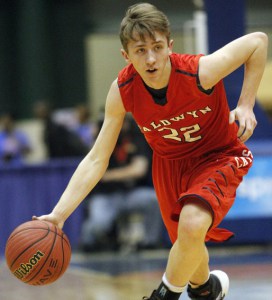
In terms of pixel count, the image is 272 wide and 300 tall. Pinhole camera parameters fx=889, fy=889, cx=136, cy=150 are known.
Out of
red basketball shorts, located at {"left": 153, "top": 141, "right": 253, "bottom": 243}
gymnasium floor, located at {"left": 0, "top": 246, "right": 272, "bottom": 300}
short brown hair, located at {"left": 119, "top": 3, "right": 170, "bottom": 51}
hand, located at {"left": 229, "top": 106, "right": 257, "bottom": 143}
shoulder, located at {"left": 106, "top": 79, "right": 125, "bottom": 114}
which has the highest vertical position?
short brown hair, located at {"left": 119, "top": 3, "right": 170, "bottom": 51}

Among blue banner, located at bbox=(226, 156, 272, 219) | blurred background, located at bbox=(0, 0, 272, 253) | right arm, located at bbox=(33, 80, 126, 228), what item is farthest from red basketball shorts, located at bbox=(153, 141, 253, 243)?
blurred background, located at bbox=(0, 0, 272, 253)

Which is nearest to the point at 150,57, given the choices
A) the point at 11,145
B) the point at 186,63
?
the point at 186,63

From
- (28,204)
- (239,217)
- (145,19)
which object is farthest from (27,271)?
(28,204)

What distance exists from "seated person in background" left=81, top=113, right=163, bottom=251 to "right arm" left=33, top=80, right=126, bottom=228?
206 inches

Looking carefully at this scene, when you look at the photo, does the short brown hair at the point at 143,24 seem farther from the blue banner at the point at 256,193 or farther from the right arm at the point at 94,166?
the blue banner at the point at 256,193

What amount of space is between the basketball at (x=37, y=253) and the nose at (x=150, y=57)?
4.13 ft

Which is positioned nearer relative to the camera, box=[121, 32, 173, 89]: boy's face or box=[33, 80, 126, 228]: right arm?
box=[121, 32, 173, 89]: boy's face

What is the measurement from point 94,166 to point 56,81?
47.5ft

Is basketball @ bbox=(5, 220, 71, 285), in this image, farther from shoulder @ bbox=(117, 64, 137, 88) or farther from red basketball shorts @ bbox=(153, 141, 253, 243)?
shoulder @ bbox=(117, 64, 137, 88)

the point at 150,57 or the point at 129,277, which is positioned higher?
the point at 150,57

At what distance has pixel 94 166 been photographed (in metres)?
5.98

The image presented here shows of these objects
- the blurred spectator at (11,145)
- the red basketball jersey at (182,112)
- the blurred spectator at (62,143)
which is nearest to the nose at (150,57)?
the red basketball jersey at (182,112)

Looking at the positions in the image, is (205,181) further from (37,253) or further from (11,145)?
(11,145)

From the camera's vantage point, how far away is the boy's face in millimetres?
5441
